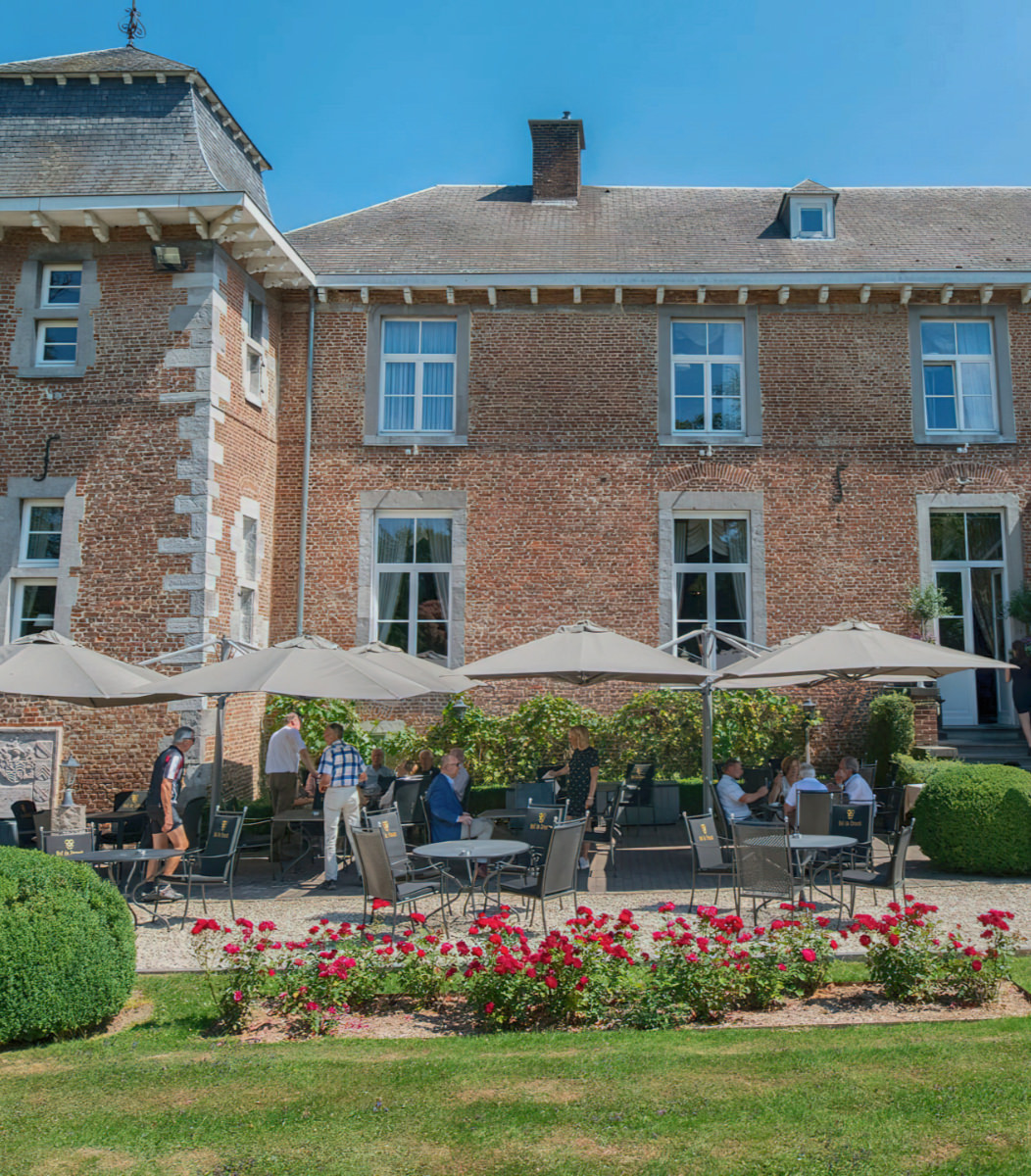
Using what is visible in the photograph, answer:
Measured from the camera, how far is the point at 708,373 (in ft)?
50.9

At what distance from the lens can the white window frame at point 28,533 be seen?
13203mm

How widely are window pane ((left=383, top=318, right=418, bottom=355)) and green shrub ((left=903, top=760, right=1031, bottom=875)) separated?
9868 mm

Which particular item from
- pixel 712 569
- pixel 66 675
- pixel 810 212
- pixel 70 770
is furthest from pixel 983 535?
pixel 70 770

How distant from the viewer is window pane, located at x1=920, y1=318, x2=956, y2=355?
1552cm

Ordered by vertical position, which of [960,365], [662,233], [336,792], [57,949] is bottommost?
[57,949]

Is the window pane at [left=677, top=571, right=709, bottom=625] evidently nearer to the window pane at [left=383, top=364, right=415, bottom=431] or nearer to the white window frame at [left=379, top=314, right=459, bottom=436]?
the white window frame at [left=379, top=314, right=459, bottom=436]

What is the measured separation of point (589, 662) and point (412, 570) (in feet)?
20.3

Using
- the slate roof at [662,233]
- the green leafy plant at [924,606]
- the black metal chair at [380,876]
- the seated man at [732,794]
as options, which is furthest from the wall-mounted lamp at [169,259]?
the green leafy plant at [924,606]

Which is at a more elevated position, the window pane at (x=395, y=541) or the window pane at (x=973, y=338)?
the window pane at (x=973, y=338)

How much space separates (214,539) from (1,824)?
4.82 m

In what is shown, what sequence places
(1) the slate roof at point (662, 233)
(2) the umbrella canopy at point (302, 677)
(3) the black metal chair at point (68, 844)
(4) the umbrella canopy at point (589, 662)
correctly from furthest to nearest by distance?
(1) the slate roof at point (662, 233) < (4) the umbrella canopy at point (589, 662) < (2) the umbrella canopy at point (302, 677) < (3) the black metal chair at point (68, 844)

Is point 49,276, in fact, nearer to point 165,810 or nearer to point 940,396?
point 165,810

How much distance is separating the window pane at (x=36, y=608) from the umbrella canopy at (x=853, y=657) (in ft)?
28.6

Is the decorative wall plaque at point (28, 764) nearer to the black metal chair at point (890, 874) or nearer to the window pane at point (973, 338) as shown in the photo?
the black metal chair at point (890, 874)
